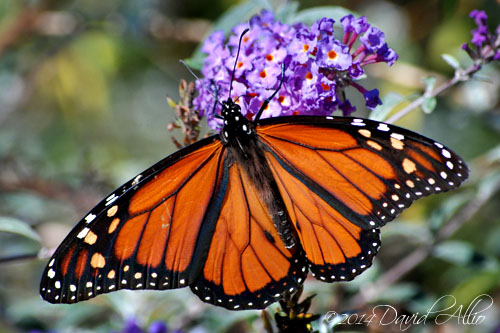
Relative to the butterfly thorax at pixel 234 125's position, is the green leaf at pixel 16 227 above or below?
above

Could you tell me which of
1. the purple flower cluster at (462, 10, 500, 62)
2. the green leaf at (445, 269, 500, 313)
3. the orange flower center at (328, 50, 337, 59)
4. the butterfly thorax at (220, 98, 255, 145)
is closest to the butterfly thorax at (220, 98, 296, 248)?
the butterfly thorax at (220, 98, 255, 145)

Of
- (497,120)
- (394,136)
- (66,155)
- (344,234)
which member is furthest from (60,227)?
(497,120)

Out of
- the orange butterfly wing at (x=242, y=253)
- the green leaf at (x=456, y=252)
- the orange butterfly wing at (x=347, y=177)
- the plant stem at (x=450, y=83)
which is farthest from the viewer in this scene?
the green leaf at (x=456, y=252)

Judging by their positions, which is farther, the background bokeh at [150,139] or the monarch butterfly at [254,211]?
the background bokeh at [150,139]

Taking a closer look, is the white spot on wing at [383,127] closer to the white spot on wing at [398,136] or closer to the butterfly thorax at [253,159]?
the white spot on wing at [398,136]

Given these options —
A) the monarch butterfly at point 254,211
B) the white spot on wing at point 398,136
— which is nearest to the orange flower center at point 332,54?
the monarch butterfly at point 254,211

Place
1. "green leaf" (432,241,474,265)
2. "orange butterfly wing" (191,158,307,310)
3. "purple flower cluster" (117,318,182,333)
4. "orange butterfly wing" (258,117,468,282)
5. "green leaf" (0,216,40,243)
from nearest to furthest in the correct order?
1. "orange butterfly wing" (258,117,468,282)
2. "orange butterfly wing" (191,158,307,310)
3. "green leaf" (0,216,40,243)
4. "purple flower cluster" (117,318,182,333)
5. "green leaf" (432,241,474,265)

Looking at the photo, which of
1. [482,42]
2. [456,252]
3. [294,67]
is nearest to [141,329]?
[294,67]

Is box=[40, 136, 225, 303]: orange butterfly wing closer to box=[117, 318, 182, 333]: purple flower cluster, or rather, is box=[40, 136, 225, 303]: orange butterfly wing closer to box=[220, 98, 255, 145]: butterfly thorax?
box=[220, 98, 255, 145]: butterfly thorax
